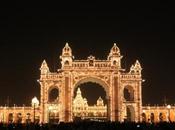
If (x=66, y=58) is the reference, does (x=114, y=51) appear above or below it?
above

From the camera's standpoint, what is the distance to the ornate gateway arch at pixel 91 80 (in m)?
88.6

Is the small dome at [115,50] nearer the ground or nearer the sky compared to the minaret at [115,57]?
nearer the sky

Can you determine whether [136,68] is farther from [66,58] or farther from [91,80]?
[66,58]

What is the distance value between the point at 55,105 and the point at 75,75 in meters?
6.11

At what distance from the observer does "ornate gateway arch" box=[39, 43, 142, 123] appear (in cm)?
8856

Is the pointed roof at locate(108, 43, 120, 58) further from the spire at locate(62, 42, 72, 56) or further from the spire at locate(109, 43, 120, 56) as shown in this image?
the spire at locate(62, 42, 72, 56)

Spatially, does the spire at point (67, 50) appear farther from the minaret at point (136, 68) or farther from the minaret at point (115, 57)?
the minaret at point (136, 68)

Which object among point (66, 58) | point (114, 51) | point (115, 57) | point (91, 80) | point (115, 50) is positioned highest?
point (115, 50)

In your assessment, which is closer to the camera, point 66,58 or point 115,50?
point 66,58

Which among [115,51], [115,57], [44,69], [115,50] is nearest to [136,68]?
[115,57]

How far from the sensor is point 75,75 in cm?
8900

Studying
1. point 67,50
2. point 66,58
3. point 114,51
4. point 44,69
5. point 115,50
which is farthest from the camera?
point 67,50

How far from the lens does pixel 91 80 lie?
301 feet

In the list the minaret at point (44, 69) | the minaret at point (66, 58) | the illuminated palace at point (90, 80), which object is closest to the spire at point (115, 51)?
the illuminated palace at point (90, 80)
